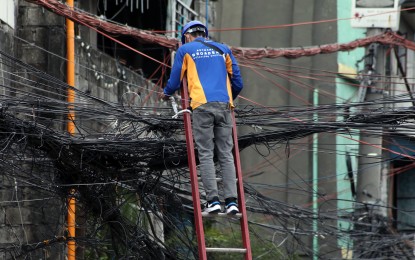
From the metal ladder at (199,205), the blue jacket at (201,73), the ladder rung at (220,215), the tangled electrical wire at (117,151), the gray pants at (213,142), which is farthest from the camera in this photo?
Answer: the tangled electrical wire at (117,151)

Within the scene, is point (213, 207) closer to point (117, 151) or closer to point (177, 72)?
point (177, 72)

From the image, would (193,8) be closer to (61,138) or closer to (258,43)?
(258,43)

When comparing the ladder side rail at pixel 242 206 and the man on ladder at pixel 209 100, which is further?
the man on ladder at pixel 209 100

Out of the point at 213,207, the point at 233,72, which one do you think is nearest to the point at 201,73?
the point at 233,72

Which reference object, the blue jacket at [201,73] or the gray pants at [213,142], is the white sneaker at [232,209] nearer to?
the gray pants at [213,142]

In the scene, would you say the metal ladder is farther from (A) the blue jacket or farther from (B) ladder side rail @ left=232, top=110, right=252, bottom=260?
(A) the blue jacket

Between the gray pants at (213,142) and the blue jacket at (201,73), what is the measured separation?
9 centimetres

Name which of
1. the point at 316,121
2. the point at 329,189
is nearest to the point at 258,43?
the point at 329,189

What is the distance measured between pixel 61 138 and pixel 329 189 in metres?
12.9

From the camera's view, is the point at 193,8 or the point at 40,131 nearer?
the point at 40,131

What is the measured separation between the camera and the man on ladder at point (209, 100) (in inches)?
407

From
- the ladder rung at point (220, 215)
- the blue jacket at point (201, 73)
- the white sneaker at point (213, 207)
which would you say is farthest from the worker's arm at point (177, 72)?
the ladder rung at point (220, 215)

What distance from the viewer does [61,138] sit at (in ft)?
37.6

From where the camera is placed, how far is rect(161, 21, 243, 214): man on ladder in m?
Answer: 10.3
